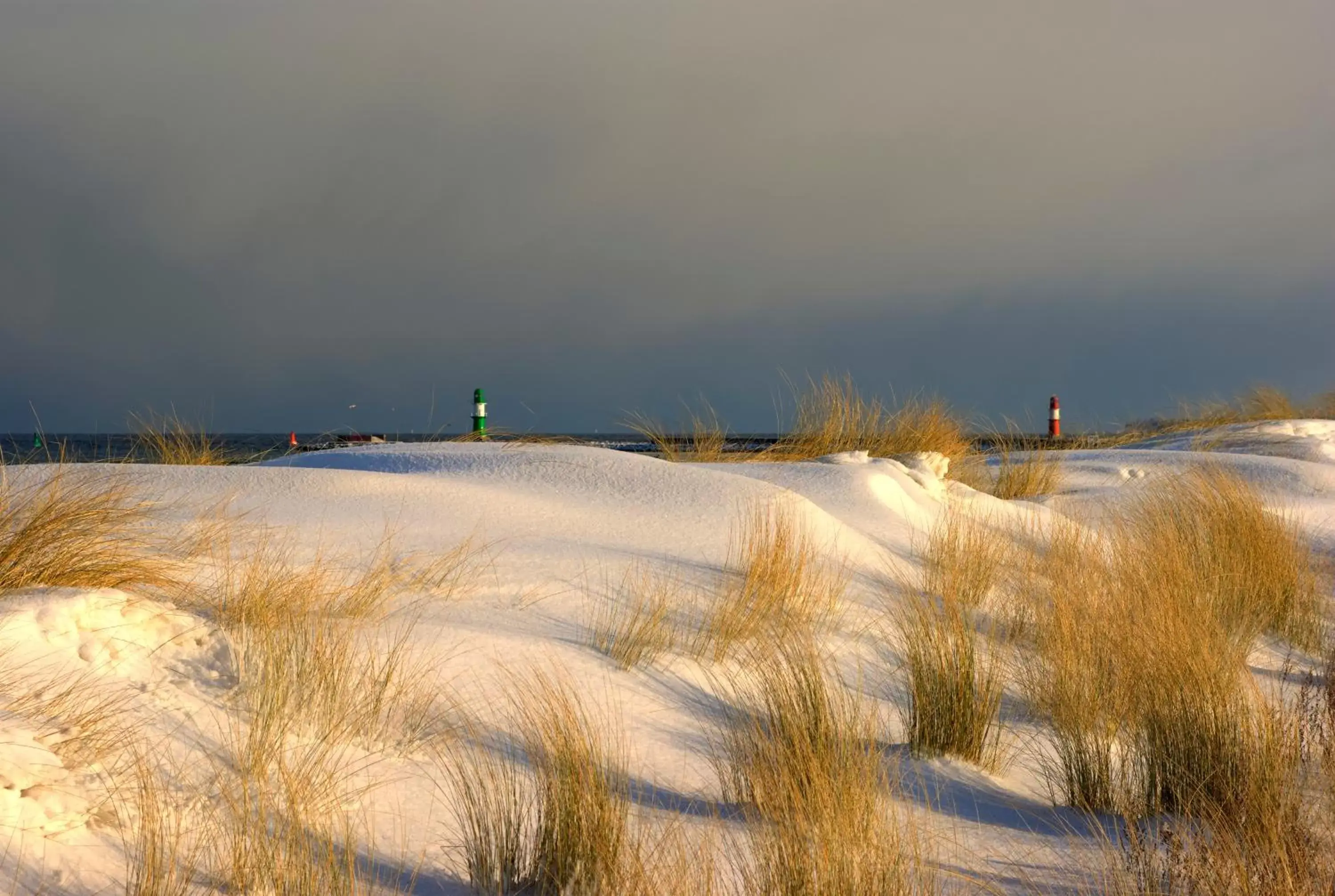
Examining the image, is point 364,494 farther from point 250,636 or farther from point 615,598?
point 250,636

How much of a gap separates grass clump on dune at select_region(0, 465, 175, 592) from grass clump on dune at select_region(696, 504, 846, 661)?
160 centimetres

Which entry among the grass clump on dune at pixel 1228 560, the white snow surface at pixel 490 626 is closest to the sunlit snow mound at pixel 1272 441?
the white snow surface at pixel 490 626

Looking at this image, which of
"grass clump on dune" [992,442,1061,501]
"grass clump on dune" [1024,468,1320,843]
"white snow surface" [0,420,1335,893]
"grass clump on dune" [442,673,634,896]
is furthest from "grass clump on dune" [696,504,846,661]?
"grass clump on dune" [992,442,1061,501]

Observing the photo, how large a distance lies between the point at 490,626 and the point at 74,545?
3.51 ft

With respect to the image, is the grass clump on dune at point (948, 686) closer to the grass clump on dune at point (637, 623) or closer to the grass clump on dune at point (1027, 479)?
the grass clump on dune at point (637, 623)

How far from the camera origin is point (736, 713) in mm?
2734

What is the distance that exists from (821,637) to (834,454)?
11.8 ft

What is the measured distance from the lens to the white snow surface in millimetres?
1834

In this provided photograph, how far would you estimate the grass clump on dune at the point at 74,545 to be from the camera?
240 cm

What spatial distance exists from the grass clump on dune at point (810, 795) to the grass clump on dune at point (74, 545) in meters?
1.52

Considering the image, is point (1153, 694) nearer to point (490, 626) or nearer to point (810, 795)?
point (810, 795)

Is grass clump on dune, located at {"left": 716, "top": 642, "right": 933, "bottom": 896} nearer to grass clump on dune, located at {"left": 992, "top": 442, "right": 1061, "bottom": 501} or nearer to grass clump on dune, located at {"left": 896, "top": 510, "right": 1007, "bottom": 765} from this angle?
grass clump on dune, located at {"left": 896, "top": 510, "right": 1007, "bottom": 765}

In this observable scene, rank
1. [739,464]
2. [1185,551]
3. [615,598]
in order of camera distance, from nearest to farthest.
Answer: [615,598], [1185,551], [739,464]

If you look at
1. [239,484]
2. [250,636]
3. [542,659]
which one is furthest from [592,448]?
[250,636]
